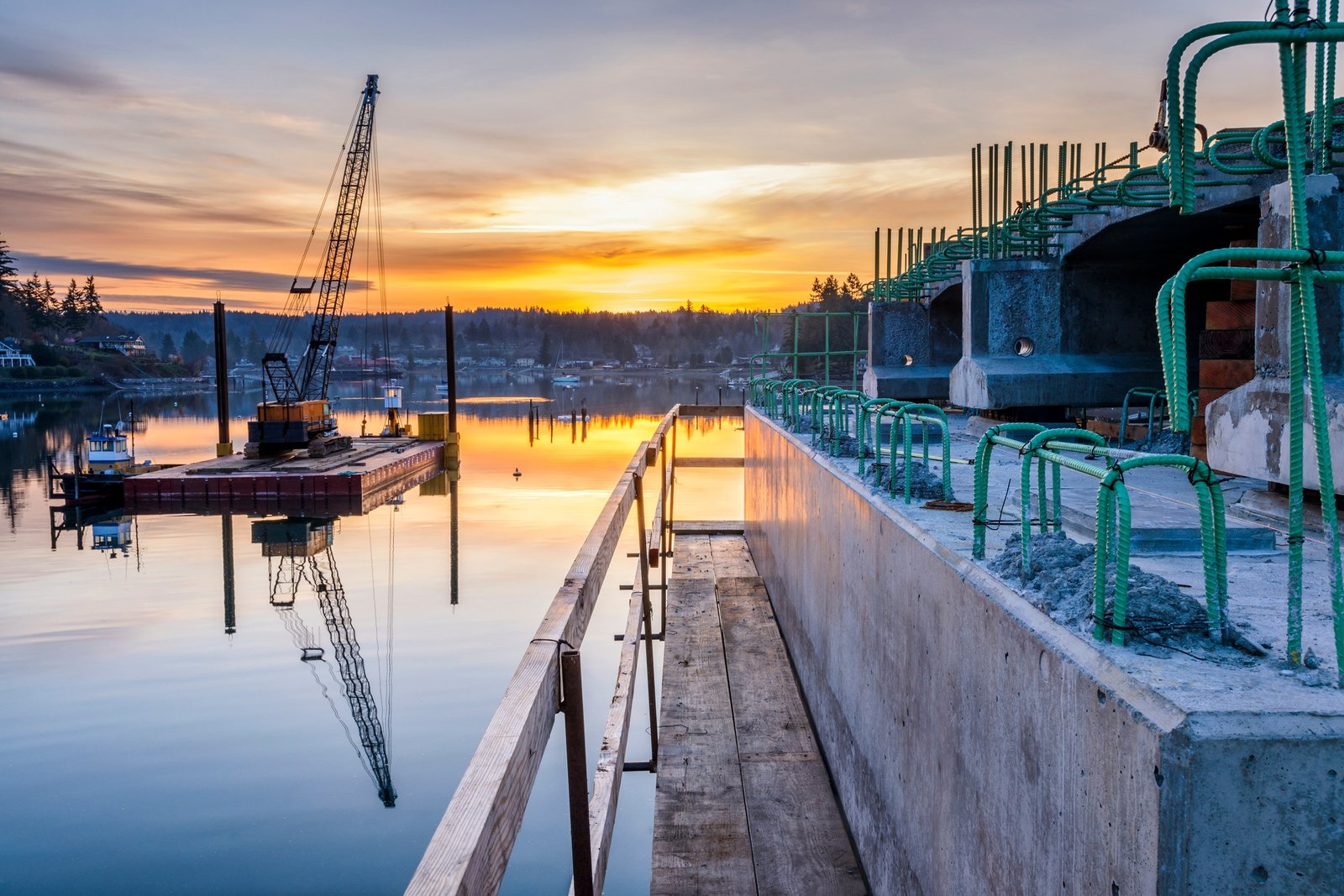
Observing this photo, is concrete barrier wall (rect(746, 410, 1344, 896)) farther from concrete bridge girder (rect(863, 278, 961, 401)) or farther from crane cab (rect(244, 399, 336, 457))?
crane cab (rect(244, 399, 336, 457))

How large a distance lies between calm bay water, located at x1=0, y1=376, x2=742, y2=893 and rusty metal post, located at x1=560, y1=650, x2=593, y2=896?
9.43 metres

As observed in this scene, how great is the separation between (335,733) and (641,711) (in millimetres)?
6352

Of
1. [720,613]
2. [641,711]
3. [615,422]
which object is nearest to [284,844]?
[641,711]

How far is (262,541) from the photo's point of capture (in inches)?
1526

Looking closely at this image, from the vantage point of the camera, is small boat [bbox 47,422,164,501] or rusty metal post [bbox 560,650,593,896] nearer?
rusty metal post [bbox 560,650,593,896]

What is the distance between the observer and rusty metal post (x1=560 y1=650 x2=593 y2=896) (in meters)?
3.34

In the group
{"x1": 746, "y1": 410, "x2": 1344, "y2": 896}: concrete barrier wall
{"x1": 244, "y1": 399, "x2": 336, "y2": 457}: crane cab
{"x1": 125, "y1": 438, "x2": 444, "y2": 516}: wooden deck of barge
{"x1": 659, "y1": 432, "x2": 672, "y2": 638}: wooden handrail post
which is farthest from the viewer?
{"x1": 244, "y1": 399, "x2": 336, "y2": 457}: crane cab

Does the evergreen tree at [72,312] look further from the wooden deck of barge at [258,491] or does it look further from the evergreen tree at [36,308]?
the wooden deck of barge at [258,491]

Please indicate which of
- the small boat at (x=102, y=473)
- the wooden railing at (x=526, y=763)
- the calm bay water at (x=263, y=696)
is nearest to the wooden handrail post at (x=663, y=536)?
the calm bay water at (x=263, y=696)

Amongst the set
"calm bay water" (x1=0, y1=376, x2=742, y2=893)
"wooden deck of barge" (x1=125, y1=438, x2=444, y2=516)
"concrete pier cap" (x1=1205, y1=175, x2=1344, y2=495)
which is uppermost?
"concrete pier cap" (x1=1205, y1=175, x2=1344, y2=495)

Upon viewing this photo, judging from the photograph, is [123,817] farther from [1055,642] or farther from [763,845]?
[1055,642]

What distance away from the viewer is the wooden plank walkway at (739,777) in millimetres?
8094

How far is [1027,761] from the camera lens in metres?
3.94

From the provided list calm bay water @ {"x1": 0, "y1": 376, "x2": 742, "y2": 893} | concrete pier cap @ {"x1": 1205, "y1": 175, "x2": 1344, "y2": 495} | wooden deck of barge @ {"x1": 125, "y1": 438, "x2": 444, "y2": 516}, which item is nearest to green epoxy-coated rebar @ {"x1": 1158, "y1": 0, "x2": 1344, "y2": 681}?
concrete pier cap @ {"x1": 1205, "y1": 175, "x2": 1344, "y2": 495}
